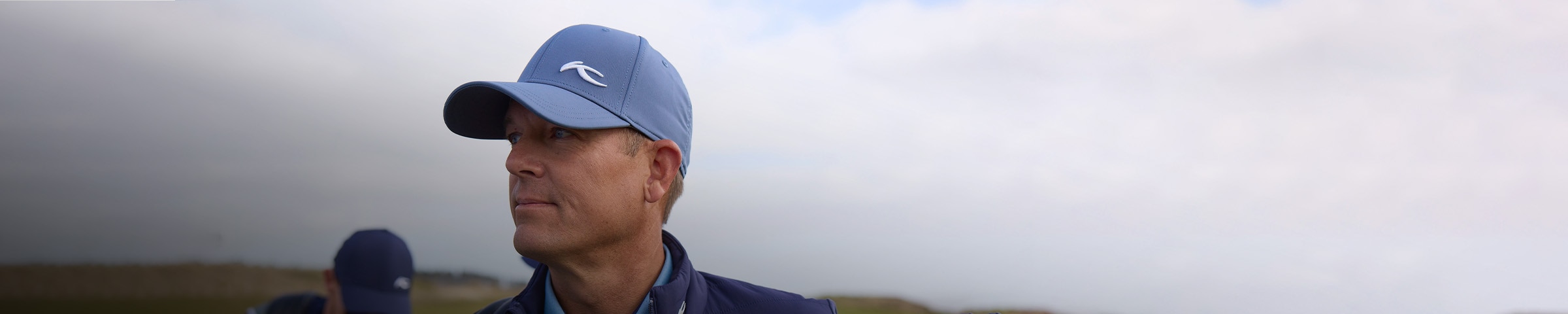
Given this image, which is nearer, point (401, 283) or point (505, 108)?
point (401, 283)

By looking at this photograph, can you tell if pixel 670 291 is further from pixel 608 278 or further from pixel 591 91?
pixel 591 91

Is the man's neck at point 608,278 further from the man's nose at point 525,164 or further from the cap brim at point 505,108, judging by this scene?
the cap brim at point 505,108

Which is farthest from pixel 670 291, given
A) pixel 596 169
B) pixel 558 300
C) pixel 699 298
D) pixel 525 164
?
pixel 525 164

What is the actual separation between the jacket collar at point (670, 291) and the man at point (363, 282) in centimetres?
36

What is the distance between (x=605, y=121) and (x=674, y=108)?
1.20 ft

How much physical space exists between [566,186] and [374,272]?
0.50 m

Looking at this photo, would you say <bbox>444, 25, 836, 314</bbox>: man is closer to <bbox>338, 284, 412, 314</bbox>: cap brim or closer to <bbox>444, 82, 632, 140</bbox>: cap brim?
<bbox>444, 82, 632, 140</bbox>: cap brim

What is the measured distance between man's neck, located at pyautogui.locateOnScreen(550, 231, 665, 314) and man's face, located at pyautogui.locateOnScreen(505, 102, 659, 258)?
0.23ft

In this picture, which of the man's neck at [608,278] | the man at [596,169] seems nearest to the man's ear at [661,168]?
the man at [596,169]

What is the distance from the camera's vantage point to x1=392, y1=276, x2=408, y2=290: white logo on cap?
92.1 inches

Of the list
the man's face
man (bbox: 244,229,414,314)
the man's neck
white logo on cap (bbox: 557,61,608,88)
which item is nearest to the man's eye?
the man's face

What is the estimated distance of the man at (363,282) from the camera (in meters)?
2.28

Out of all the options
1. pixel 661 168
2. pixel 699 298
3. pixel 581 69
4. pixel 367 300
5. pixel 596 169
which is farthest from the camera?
pixel 699 298

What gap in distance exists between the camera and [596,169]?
2.42 meters
